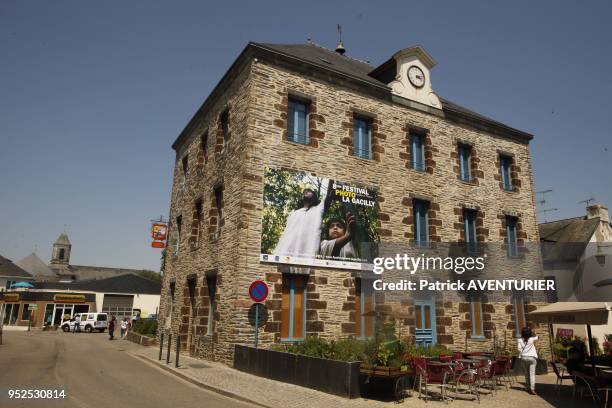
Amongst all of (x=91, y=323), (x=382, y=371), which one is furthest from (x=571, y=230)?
(x=91, y=323)

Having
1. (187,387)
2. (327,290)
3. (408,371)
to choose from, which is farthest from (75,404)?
(327,290)

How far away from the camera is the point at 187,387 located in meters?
9.53

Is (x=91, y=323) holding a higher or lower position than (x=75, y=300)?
lower

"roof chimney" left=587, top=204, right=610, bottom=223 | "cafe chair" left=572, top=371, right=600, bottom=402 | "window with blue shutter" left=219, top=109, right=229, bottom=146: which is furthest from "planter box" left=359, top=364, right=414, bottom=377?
"roof chimney" left=587, top=204, right=610, bottom=223

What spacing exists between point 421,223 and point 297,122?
20.1ft

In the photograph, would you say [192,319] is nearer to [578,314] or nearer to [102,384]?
[102,384]

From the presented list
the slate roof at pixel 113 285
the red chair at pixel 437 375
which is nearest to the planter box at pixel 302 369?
the red chair at pixel 437 375

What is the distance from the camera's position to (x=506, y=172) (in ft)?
63.9

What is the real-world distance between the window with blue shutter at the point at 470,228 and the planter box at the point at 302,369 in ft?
33.1

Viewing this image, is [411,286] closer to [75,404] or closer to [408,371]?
[408,371]

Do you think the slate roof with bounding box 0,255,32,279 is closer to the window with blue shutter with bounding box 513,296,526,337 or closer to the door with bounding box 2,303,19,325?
the door with bounding box 2,303,19,325

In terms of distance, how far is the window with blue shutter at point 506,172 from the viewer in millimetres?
19231

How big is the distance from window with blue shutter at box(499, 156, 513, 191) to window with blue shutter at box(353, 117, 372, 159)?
7463 millimetres

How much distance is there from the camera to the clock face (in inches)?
681
